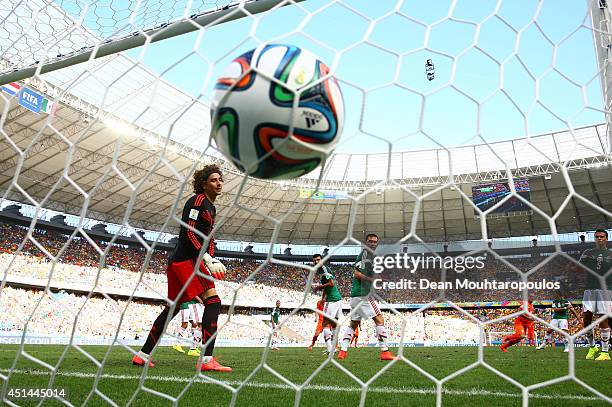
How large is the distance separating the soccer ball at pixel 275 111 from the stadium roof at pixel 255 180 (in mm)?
15542

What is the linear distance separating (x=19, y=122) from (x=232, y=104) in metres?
20.1

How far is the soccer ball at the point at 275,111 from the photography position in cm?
196

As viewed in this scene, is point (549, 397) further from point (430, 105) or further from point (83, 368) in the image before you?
point (83, 368)

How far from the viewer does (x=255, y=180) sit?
25828 millimetres

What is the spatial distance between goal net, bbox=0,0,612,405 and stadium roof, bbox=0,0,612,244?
150mm

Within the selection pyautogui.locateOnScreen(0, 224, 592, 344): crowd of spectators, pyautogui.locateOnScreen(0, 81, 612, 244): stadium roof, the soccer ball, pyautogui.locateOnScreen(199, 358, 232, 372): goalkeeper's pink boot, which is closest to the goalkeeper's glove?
pyautogui.locateOnScreen(199, 358, 232, 372): goalkeeper's pink boot

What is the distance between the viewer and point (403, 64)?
7.49ft

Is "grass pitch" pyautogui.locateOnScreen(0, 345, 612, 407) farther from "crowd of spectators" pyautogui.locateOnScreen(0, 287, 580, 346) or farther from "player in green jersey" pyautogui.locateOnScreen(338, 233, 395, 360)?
"crowd of spectators" pyautogui.locateOnScreen(0, 287, 580, 346)

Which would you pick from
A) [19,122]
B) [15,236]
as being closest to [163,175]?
[19,122]

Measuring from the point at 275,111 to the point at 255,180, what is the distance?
78.8ft

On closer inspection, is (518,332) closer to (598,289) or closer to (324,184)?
(598,289)

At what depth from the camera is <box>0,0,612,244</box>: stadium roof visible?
19547 millimetres

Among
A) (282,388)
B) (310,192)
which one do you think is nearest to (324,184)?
(282,388)

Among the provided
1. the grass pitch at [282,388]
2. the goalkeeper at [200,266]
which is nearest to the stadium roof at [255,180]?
the goalkeeper at [200,266]
